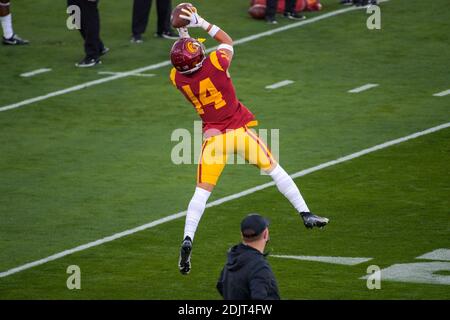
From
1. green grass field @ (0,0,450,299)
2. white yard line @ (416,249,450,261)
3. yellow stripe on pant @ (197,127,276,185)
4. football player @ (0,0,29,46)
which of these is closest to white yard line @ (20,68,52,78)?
green grass field @ (0,0,450,299)

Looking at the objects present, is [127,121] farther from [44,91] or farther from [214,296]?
[214,296]

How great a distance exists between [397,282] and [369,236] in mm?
1397

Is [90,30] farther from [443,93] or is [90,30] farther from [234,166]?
[443,93]

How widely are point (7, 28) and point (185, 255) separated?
1004 cm

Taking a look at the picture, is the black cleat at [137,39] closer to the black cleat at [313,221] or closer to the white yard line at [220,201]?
the white yard line at [220,201]

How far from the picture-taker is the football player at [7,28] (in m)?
20.5

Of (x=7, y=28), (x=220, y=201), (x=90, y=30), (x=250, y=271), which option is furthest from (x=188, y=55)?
(x=7, y=28)

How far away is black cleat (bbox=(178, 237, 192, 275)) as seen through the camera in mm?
11766

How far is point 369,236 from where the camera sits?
13023mm

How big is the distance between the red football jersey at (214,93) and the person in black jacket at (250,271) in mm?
3265

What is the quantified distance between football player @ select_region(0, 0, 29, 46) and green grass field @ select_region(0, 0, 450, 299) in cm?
19

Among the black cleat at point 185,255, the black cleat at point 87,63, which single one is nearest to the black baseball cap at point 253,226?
the black cleat at point 185,255

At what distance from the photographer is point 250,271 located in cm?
870

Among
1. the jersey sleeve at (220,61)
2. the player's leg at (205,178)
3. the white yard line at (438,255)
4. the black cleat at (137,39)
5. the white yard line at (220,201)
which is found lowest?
the black cleat at (137,39)
